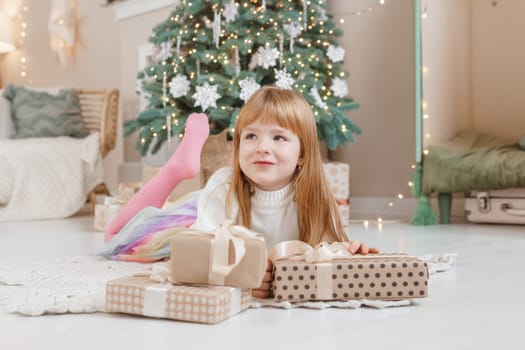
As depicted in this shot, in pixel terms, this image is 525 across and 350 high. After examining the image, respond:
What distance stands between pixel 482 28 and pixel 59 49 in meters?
3.07

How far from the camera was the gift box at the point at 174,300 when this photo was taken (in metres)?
1.21

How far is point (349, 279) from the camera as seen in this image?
1.34 metres

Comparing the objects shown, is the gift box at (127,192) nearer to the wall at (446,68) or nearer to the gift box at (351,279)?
the wall at (446,68)

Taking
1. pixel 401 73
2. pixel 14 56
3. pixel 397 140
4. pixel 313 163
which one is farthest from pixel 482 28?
pixel 14 56

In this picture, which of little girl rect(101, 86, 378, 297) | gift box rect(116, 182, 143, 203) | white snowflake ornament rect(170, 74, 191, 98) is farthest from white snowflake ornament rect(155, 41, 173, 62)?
little girl rect(101, 86, 378, 297)

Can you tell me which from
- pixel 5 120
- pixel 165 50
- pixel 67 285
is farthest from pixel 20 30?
pixel 67 285

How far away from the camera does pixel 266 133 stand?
1.48m

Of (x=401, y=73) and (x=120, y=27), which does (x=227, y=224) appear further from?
(x=120, y=27)

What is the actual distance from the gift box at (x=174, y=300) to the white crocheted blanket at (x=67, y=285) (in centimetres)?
7

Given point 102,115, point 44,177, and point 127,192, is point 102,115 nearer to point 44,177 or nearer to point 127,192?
point 44,177

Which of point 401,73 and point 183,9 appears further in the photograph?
point 401,73

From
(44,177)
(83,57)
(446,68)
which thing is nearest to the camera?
(446,68)

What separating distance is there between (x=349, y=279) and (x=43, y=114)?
3.19m

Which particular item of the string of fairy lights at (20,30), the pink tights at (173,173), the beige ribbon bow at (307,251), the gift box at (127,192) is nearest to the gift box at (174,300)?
the beige ribbon bow at (307,251)
